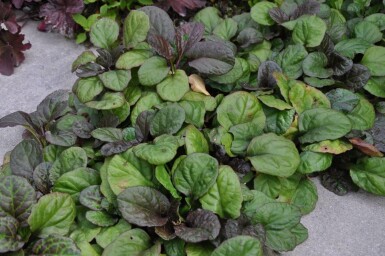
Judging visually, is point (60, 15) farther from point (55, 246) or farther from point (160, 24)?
point (55, 246)

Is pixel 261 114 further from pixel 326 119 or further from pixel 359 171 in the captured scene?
pixel 359 171

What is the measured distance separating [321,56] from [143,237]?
127cm

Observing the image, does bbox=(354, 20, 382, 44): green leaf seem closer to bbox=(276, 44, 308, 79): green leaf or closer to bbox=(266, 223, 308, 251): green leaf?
bbox=(276, 44, 308, 79): green leaf

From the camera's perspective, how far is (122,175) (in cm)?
197

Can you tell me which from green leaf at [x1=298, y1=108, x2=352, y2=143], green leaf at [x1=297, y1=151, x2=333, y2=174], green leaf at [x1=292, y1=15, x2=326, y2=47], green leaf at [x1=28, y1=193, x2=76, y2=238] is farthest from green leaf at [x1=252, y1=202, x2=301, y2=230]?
green leaf at [x1=292, y1=15, x2=326, y2=47]

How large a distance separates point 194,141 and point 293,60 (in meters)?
0.75

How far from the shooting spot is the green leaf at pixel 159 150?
1.92 m

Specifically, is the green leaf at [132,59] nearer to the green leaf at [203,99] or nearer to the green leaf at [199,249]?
the green leaf at [203,99]

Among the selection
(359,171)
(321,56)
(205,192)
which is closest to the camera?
(205,192)

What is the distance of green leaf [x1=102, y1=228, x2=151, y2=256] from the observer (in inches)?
69.0

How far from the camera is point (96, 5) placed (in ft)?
10.0

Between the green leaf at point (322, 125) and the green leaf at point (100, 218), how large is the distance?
0.89 meters

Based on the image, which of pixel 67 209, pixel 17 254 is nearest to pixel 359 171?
pixel 67 209

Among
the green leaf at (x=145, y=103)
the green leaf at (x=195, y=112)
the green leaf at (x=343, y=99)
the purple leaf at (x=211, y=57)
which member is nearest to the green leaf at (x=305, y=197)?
the green leaf at (x=343, y=99)
